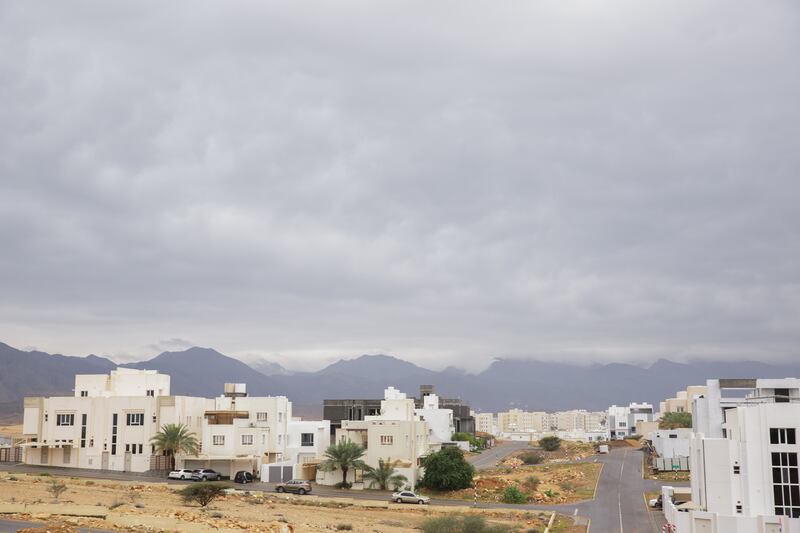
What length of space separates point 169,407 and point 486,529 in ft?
155

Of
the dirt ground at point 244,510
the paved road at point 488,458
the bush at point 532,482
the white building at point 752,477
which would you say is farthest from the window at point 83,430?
the white building at point 752,477

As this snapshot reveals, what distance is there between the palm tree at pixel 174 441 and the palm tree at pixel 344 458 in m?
13.9

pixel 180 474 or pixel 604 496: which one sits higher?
pixel 180 474

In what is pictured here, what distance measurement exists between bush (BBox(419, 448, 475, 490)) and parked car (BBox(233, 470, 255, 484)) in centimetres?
1687

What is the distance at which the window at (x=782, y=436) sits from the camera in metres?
Result: 51.5

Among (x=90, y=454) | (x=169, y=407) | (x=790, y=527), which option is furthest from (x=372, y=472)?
(x=790, y=527)

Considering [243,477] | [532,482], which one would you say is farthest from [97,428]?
[532,482]

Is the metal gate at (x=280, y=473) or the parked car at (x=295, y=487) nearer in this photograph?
the parked car at (x=295, y=487)

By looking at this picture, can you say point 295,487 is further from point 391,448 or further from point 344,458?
point 391,448

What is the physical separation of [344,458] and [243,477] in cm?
1004

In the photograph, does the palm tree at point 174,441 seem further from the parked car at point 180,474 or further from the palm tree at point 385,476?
the palm tree at point 385,476

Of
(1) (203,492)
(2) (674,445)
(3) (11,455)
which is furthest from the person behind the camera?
(2) (674,445)

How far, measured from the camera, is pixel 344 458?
264 feet

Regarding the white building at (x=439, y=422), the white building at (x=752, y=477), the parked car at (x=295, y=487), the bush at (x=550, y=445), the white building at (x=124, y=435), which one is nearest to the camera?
the white building at (x=752, y=477)
